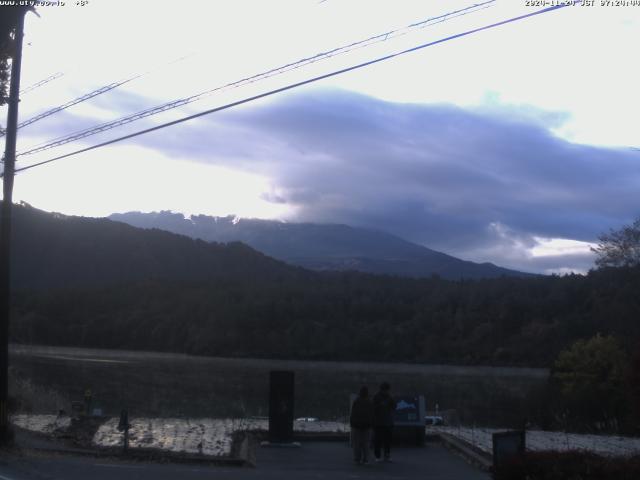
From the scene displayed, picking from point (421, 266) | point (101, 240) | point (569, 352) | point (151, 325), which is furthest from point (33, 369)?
point (421, 266)

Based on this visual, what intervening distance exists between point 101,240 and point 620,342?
51.9m

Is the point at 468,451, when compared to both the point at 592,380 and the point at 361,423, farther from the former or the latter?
the point at 592,380

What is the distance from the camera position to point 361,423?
57.7 feet

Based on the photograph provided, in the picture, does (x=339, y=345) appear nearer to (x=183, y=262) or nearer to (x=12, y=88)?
(x=183, y=262)

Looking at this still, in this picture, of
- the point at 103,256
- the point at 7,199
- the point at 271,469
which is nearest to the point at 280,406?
the point at 271,469

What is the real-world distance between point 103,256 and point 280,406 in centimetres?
6162

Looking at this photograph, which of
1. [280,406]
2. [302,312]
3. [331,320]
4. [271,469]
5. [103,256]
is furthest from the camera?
[103,256]

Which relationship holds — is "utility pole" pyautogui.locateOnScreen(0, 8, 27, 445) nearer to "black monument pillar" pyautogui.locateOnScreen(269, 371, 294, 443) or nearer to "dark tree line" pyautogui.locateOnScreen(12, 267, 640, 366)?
"black monument pillar" pyautogui.locateOnScreen(269, 371, 294, 443)

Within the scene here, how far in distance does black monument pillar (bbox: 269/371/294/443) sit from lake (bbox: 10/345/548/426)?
9.80m

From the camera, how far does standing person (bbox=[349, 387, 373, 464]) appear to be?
1761 cm

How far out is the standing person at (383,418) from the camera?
59.3 feet

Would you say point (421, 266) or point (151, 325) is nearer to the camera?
point (151, 325)

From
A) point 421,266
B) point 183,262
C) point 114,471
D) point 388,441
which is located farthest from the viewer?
point 421,266

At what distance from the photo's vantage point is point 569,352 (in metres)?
40.4
